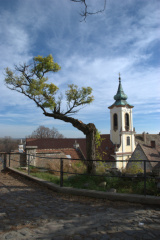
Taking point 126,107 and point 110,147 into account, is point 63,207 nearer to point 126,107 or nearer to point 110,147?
point 110,147

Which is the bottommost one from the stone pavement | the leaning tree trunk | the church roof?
the stone pavement

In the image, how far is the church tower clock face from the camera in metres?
43.6

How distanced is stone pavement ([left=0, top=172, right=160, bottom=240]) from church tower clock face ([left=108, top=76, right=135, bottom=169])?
38.9m

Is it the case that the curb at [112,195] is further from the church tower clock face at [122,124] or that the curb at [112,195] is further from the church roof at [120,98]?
the church roof at [120,98]

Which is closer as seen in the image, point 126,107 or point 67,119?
point 67,119

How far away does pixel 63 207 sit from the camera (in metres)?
4.47

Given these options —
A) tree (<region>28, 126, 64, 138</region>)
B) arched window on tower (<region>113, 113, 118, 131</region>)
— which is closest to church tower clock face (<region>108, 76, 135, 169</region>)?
arched window on tower (<region>113, 113, 118, 131</region>)

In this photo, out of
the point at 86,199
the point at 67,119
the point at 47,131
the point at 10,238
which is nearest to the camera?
the point at 10,238

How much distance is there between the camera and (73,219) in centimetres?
364

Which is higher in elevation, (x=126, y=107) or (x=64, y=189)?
(x=126, y=107)

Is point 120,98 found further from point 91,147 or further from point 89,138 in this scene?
point 91,147

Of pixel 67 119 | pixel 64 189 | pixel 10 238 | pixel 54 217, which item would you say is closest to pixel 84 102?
pixel 67 119

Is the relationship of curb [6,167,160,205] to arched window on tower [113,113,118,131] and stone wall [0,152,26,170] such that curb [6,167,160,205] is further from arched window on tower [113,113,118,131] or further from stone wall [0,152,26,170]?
arched window on tower [113,113,118,131]

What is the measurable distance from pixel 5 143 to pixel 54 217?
8212cm
